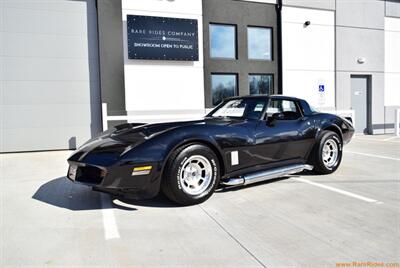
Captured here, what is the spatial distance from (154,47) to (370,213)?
→ 7.46 meters

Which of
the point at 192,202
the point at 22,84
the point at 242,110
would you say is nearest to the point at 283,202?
the point at 192,202

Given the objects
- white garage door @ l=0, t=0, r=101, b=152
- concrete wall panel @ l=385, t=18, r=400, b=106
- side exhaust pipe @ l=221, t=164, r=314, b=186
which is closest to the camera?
side exhaust pipe @ l=221, t=164, r=314, b=186

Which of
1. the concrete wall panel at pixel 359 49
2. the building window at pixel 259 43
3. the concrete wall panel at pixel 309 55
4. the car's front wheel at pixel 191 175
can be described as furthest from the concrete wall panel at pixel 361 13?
the car's front wheel at pixel 191 175

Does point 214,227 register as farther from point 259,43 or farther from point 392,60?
point 392,60

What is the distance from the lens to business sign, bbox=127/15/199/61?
8.95 metres

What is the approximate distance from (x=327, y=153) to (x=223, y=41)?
252 inches

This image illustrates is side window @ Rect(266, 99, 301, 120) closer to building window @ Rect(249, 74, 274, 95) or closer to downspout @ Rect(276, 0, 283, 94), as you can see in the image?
building window @ Rect(249, 74, 274, 95)

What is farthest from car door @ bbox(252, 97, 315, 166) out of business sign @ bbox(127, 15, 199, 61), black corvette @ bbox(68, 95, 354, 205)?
business sign @ bbox(127, 15, 199, 61)

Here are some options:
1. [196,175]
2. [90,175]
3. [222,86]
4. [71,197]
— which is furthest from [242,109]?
[222,86]

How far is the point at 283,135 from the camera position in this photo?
4426 mm

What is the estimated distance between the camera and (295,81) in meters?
11.1

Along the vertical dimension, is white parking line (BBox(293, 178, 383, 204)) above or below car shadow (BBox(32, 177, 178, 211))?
below

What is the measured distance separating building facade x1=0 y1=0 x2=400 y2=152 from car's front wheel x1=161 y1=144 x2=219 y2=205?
17.2ft

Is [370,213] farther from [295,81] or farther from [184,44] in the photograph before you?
[295,81]
